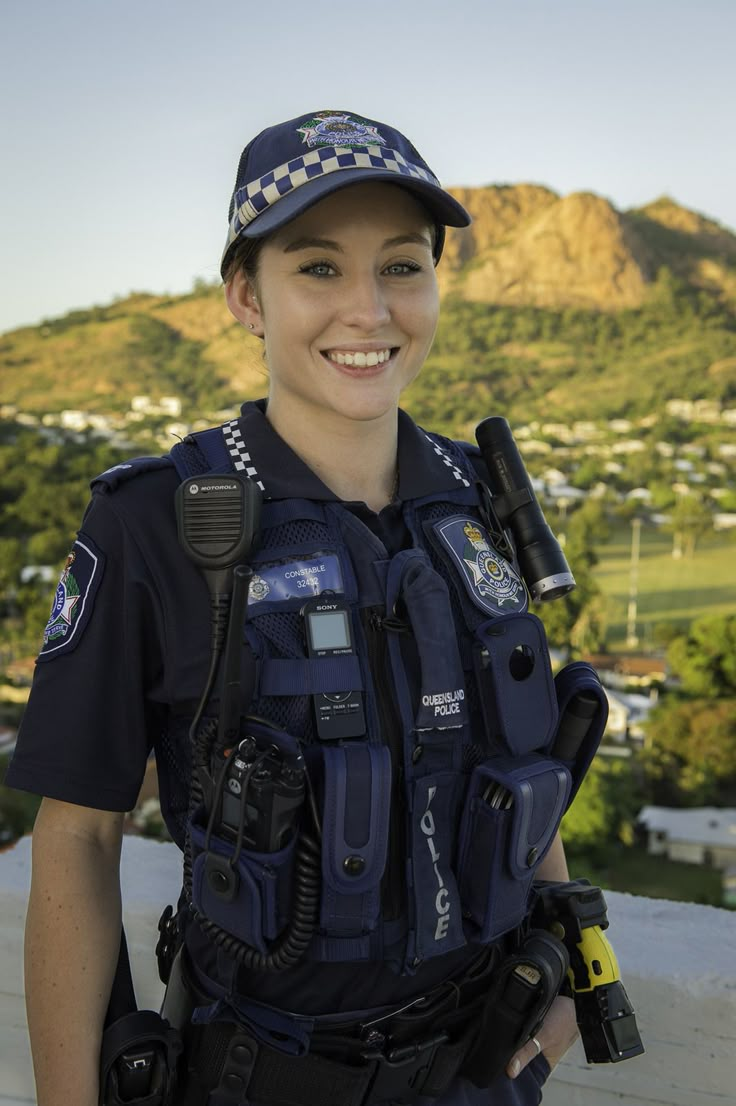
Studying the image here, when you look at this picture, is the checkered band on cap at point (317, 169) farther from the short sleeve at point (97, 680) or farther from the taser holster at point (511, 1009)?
the taser holster at point (511, 1009)

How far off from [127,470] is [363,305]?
39 cm

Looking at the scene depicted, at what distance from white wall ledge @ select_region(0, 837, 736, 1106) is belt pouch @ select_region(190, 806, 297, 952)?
101 centimetres

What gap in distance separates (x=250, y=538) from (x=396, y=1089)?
2.53 ft

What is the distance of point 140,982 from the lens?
235cm

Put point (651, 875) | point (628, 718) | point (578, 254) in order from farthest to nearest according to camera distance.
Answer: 1. point (578, 254)
2. point (628, 718)
3. point (651, 875)

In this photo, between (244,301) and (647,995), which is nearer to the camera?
(244,301)

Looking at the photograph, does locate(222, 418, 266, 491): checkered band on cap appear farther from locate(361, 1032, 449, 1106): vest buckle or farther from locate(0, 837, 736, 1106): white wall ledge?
locate(0, 837, 736, 1106): white wall ledge

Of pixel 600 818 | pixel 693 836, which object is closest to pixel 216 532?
pixel 600 818

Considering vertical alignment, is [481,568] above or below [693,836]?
above

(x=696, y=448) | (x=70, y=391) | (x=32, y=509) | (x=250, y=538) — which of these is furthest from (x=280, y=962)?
(x=70, y=391)

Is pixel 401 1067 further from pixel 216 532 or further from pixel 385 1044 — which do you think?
pixel 216 532

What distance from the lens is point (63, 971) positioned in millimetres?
1352

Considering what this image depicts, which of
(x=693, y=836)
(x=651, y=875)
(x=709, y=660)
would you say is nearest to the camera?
(x=651, y=875)

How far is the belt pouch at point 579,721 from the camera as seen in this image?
1.58m
